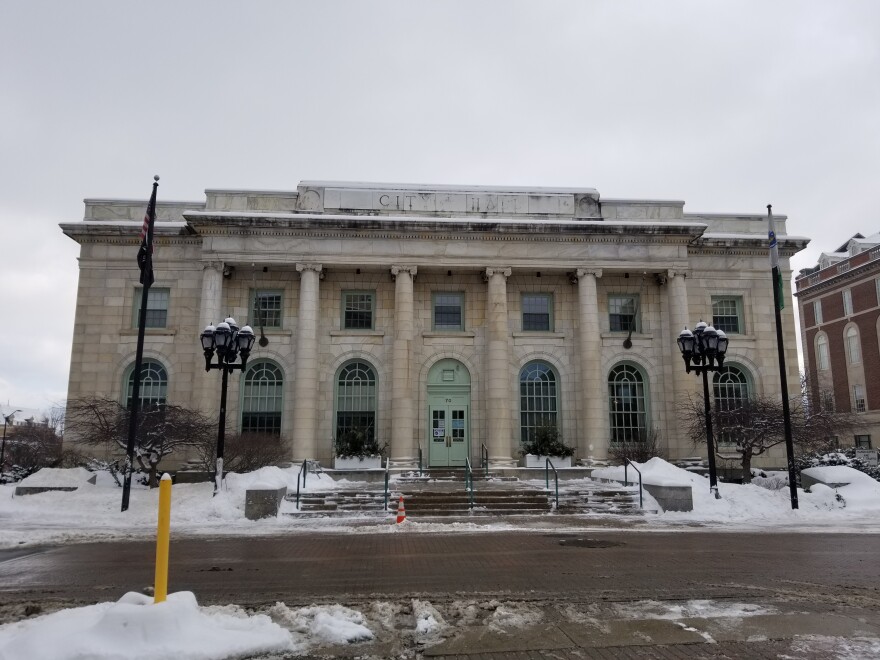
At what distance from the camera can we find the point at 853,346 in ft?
186

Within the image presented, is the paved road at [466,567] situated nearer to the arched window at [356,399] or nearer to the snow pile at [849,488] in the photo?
the snow pile at [849,488]

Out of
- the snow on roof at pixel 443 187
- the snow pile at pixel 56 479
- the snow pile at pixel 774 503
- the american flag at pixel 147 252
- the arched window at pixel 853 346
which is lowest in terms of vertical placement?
the snow pile at pixel 774 503

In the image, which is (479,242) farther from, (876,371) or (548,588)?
→ (876,371)

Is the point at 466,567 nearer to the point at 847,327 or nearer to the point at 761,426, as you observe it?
the point at 761,426

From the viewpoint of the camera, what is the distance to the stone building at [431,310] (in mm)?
26594

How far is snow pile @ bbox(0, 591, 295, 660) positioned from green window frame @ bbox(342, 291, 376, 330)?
2277 centimetres

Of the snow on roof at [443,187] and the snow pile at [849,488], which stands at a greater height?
the snow on roof at [443,187]

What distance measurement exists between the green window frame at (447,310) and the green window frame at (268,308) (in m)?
6.58

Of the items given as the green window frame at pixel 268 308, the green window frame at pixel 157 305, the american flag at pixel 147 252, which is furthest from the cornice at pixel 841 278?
the american flag at pixel 147 252

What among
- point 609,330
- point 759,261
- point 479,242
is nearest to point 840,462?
point 759,261

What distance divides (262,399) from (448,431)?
309 inches

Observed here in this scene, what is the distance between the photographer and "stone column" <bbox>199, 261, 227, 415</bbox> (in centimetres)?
2527

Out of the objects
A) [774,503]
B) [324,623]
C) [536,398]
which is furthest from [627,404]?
[324,623]

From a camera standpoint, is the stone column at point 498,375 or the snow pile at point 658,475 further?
the stone column at point 498,375
